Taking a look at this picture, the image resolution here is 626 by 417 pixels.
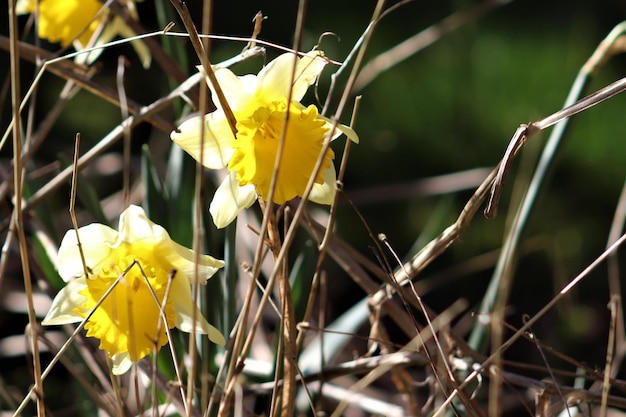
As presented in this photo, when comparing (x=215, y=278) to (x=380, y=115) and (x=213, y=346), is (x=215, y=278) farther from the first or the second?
(x=380, y=115)

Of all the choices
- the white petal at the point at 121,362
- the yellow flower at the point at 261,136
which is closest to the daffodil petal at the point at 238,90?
the yellow flower at the point at 261,136

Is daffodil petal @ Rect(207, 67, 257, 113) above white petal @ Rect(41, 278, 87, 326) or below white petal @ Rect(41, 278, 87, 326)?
above

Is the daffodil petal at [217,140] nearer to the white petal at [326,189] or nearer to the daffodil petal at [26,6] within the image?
the white petal at [326,189]

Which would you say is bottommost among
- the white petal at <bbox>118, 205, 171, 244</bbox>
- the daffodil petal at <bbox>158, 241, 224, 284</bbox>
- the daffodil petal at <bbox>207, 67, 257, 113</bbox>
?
the daffodil petal at <bbox>158, 241, 224, 284</bbox>

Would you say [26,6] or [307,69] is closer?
[307,69]

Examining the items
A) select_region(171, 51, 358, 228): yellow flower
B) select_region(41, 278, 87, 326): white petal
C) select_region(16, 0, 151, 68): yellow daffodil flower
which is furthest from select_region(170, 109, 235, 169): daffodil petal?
select_region(16, 0, 151, 68): yellow daffodil flower

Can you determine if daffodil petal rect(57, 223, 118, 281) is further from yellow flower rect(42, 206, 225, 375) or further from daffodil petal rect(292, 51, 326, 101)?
daffodil petal rect(292, 51, 326, 101)

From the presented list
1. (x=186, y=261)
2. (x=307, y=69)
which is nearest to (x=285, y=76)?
(x=307, y=69)

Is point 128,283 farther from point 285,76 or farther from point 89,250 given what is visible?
point 285,76

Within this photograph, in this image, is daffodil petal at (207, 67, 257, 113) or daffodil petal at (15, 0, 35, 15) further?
daffodil petal at (15, 0, 35, 15)
